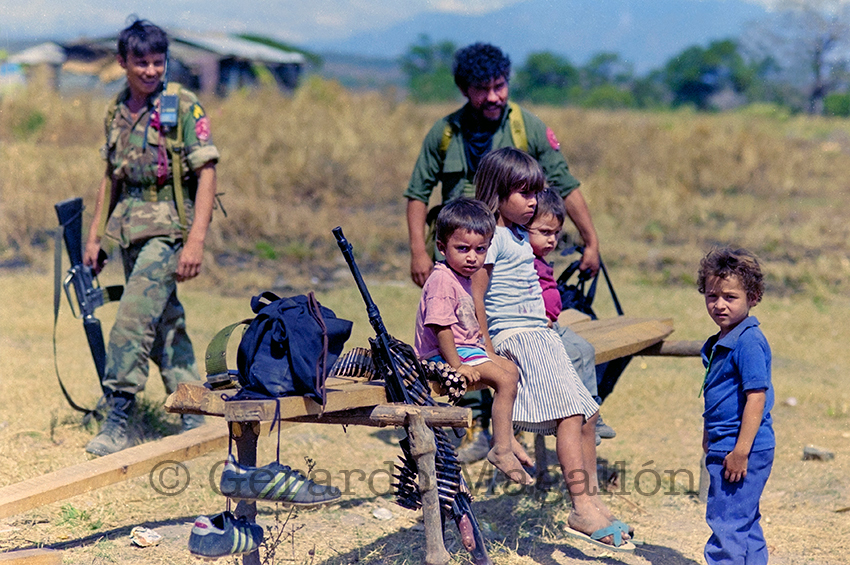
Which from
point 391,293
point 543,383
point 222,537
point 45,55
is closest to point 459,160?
point 543,383

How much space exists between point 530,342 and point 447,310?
479 mm

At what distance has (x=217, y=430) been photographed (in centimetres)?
418

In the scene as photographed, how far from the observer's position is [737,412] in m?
3.53

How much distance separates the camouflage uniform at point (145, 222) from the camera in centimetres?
498

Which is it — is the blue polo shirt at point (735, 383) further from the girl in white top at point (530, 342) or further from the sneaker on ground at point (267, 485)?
the sneaker on ground at point (267, 485)

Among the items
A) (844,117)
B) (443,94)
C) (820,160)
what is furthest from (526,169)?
(443,94)

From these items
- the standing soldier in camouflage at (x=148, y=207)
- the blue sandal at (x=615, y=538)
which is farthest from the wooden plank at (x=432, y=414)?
the standing soldier in camouflage at (x=148, y=207)

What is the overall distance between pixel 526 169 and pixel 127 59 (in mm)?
2367

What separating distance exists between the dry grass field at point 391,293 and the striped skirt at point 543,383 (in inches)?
27.6

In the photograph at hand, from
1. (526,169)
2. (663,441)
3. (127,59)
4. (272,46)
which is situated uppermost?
(272,46)

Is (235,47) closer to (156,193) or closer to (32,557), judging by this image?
(156,193)

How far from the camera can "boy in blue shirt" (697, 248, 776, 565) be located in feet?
11.3

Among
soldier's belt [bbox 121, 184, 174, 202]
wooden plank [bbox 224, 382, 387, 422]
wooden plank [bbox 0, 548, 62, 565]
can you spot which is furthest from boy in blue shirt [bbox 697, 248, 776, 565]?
soldier's belt [bbox 121, 184, 174, 202]

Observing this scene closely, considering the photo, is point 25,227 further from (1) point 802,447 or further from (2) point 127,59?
(1) point 802,447
